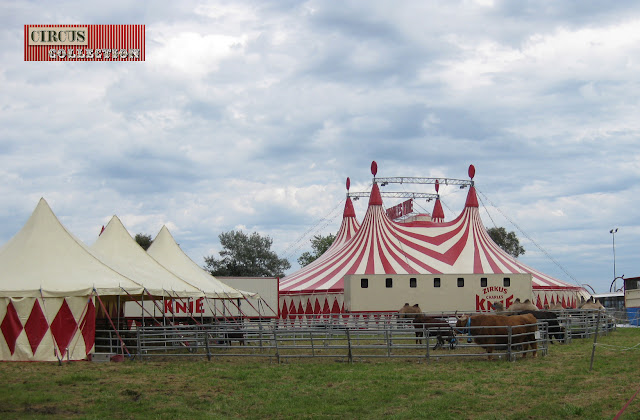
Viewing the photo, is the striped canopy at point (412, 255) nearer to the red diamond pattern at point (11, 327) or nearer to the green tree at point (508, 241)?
the red diamond pattern at point (11, 327)

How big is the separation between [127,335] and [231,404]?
976 centimetres

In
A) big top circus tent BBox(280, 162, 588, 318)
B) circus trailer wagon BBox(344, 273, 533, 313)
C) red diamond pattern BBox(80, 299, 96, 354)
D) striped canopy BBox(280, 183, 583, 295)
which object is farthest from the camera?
striped canopy BBox(280, 183, 583, 295)

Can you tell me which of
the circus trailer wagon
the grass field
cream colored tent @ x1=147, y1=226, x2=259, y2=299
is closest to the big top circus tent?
the circus trailer wagon

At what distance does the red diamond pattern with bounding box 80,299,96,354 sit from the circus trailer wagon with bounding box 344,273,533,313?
15.5 meters

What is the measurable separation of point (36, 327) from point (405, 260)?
21745mm

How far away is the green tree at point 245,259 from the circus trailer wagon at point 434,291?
35007 mm

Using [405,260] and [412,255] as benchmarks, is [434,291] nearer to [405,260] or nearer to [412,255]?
[405,260]

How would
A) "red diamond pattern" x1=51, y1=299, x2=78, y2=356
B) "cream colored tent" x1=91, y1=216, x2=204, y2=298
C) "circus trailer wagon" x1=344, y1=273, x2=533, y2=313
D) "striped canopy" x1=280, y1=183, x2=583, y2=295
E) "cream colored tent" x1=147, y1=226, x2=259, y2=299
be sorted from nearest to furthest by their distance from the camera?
"red diamond pattern" x1=51, y1=299, x2=78, y2=356, "cream colored tent" x1=91, y1=216, x2=204, y2=298, "cream colored tent" x1=147, y1=226, x2=259, y2=299, "circus trailer wagon" x1=344, y1=273, x2=533, y2=313, "striped canopy" x1=280, y1=183, x2=583, y2=295

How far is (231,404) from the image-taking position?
11781 mm

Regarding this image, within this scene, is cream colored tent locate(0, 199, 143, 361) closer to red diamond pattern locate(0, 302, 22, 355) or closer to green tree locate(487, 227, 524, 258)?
red diamond pattern locate(0, 302, 22, 355)

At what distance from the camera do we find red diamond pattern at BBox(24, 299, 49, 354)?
56.2 feet

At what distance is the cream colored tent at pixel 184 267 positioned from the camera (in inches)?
957

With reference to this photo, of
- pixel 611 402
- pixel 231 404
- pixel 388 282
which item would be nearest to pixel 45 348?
pixel 231 404

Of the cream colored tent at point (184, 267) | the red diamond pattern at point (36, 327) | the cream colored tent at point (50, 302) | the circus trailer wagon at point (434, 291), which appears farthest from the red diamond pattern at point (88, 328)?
the circus trailer wagon at point (434, 291)
